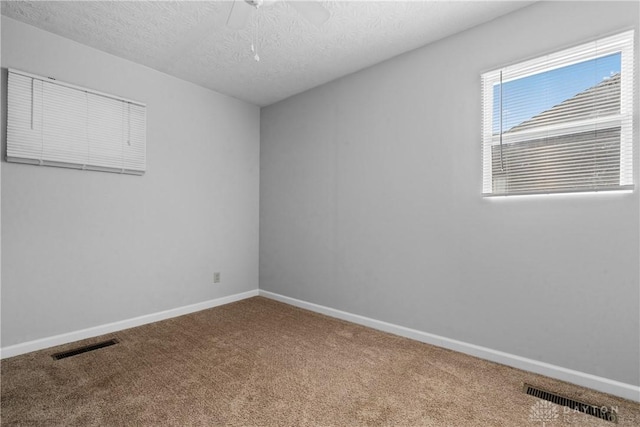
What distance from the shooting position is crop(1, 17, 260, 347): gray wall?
247 cm

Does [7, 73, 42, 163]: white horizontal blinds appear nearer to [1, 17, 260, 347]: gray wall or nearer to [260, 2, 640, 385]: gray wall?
[1, 17, 260, 347]: gray wall

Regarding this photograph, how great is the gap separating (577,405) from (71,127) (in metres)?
4.20

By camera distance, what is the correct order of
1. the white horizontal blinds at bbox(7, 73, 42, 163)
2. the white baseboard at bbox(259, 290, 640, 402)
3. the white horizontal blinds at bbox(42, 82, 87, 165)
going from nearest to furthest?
the white baseboard at bbox(259, 290, 640, 402) < the white horizontal blinds at bbox(7, 73, 42, 163) < the white horizontal blinds at bbox(42, 82, 87, 165)

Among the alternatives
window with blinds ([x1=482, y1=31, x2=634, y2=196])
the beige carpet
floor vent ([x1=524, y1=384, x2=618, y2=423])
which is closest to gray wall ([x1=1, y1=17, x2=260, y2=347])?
the beige carpet

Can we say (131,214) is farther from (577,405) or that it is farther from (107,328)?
(577,405)

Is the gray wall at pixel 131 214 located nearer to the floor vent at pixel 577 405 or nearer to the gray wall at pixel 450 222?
the gray wall at pixel 450 222

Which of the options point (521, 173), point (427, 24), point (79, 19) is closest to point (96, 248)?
point (79, 19)

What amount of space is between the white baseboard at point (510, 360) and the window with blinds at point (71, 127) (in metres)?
2.70

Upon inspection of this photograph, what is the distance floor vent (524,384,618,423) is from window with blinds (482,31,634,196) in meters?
1.29

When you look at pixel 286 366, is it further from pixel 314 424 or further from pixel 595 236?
pixel 595 236

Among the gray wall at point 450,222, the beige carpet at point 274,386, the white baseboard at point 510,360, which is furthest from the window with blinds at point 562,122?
the beige carpet at point 274,386

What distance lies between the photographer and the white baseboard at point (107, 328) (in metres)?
2.43

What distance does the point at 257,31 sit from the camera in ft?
8.32

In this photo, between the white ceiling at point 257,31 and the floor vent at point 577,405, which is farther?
the white ceiling at point 257,31
